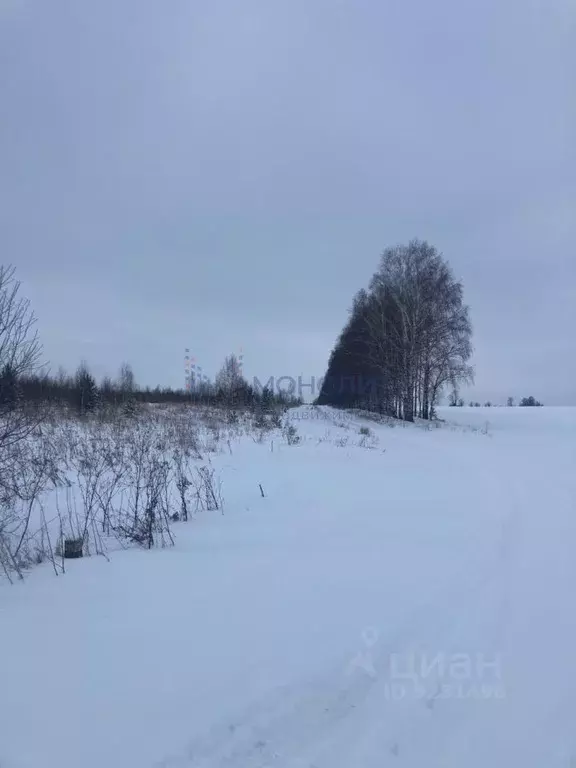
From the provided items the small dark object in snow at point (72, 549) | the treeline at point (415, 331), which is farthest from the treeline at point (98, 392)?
the treeline at point (415, 331)

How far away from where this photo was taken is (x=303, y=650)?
2617 millimetres

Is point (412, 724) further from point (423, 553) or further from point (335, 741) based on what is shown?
point (423, 553)

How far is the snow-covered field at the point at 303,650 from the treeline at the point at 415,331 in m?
18.0

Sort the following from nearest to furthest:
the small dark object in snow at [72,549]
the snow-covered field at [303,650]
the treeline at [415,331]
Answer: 1. the snow-covered field at [303,650]
2. the small dark object in snow at [72,549]
3. the treeline at [415,331]

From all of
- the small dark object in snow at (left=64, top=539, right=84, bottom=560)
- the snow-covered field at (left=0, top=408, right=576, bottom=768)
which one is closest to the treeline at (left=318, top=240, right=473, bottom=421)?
the snow-covered field at (left=0, top=408, right=576, bottom=768)

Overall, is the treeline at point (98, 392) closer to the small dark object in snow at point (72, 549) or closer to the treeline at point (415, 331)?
the small dark object in snow at point (72, 549)

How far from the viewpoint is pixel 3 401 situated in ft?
16.0

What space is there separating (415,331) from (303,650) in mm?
20901

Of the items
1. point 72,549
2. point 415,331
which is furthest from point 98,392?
point 72,549

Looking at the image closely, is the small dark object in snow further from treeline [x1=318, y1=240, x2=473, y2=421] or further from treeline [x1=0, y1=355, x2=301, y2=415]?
treeline [x1=318, y1=240, x2=473, y2=421]

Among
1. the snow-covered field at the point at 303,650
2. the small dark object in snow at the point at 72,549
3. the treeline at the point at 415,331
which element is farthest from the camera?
the treeline at the point at 415,331

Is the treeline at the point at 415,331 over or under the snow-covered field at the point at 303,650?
over

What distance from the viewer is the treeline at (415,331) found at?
74.0 feet

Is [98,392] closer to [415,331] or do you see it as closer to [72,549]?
[415,331]
